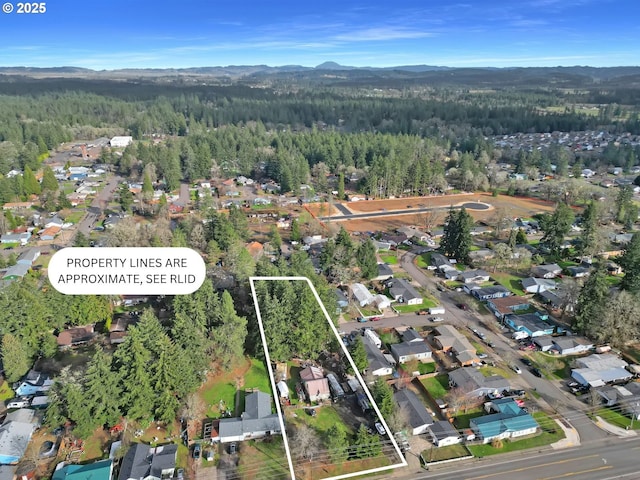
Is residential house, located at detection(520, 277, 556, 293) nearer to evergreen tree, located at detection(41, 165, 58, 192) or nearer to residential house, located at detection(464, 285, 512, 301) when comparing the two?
residential house, located at detection(464, 285, 512, 301)

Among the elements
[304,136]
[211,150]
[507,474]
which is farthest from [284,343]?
[304,136]

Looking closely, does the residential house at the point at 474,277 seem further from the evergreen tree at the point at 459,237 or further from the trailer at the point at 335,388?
the trailer at the point at 335,388

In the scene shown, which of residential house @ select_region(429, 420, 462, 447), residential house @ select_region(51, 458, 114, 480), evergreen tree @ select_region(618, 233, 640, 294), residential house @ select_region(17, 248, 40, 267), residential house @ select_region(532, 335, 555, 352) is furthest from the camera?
residential house @ select_region(17, 248, 40, 267)

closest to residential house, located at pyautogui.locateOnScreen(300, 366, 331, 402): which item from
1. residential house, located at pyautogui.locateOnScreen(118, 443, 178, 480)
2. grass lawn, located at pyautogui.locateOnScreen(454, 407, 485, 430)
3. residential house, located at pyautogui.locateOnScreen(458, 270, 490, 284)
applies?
grass lawn, located at pyautogui.locateOnScreen(454, 407, 485, 430)

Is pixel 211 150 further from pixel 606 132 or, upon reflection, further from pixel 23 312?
pixel 606 132

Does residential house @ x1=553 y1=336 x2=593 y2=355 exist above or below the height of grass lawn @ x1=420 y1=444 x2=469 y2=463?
above

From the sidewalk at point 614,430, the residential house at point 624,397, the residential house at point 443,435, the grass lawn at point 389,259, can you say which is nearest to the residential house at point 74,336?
the residential house at point 443,435

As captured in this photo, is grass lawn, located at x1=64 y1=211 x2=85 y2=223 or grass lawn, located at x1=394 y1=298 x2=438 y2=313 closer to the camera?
grass lawn, located at x1=394 y1=298 x2=438 y2=313
